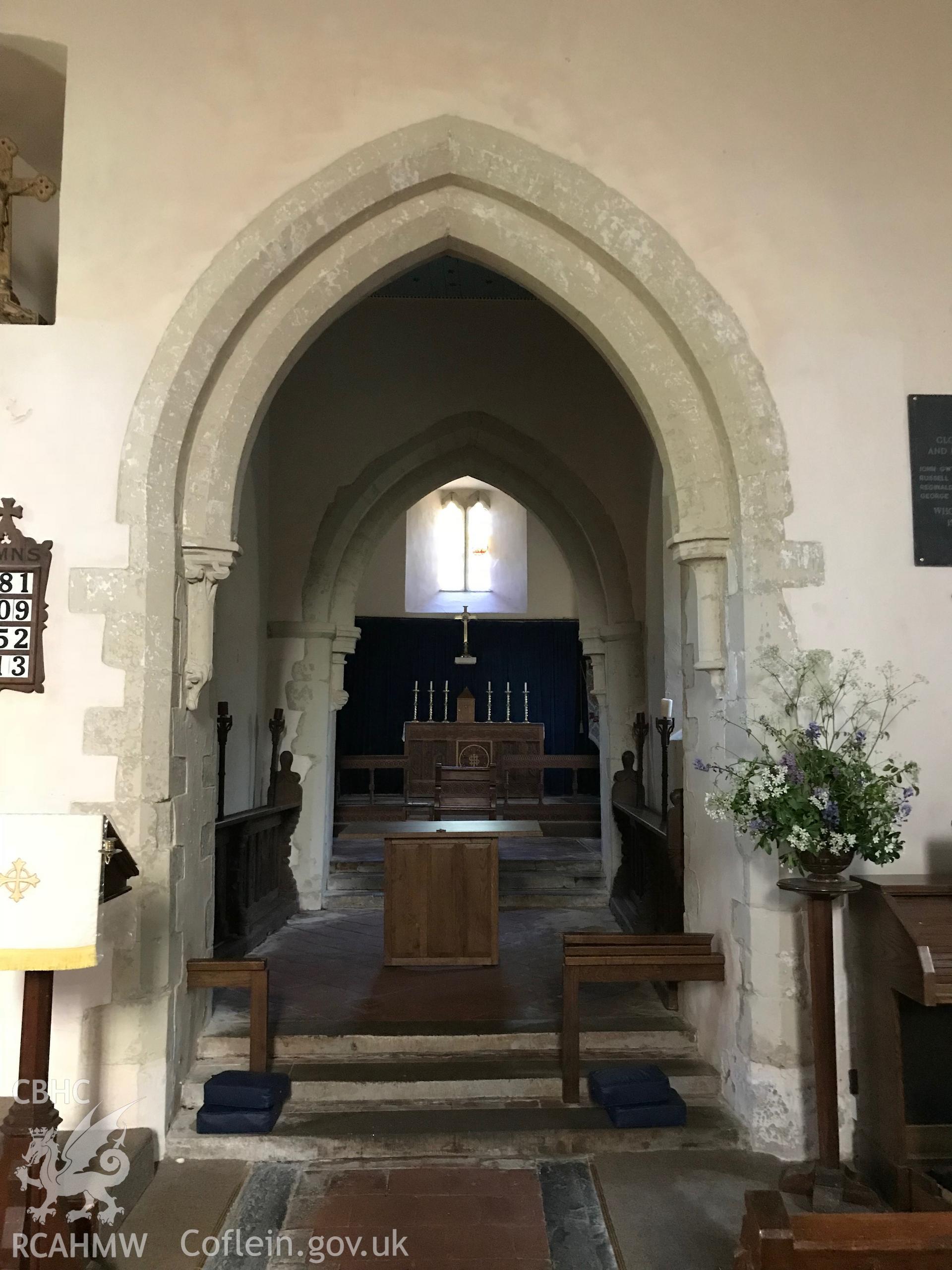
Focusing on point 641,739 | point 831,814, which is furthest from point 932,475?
point 641,739

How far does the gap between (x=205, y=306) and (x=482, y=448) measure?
12.3 ft

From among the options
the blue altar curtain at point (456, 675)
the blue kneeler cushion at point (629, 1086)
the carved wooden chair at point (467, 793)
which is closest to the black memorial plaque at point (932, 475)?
the blue kneeler cushion at point (629, 1086)

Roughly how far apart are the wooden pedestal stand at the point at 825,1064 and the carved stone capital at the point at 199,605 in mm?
2265

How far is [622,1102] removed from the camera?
336 cm

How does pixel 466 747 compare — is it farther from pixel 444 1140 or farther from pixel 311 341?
pixel 444 1140

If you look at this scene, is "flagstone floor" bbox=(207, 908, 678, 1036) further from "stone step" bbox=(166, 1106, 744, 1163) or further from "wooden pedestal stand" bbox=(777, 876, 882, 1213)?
"wooden pedestal stand" bbox=(777, 876, 882, 1213)

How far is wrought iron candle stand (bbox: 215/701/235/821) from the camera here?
19.2 feet

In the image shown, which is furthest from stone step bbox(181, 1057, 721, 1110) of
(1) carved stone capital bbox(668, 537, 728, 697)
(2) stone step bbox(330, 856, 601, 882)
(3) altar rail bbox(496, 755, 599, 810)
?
(3) altar rail bbox(496, 755, 599, 810)

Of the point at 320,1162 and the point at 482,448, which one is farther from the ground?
the point at 482,448

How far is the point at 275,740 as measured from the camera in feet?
22.4

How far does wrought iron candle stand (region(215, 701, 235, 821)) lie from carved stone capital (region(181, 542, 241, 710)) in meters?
2.23

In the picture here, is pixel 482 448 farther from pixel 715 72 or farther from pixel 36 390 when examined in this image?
pixel 36 390

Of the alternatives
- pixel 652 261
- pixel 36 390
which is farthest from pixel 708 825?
pixel 36 390

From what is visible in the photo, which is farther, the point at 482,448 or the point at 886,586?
the point at 482,448
